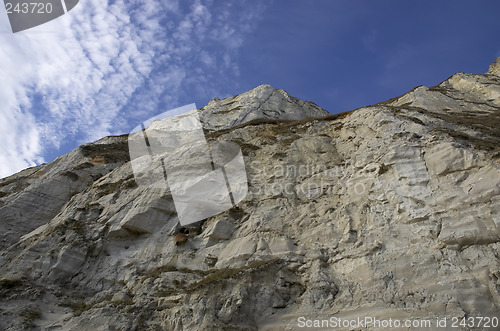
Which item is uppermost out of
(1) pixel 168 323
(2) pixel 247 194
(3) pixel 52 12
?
(3) pixel 52 12

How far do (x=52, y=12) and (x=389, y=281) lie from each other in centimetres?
1613

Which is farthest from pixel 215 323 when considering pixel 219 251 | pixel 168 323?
pixel 219 251

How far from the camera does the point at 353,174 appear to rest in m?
16.2

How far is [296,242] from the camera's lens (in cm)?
1403

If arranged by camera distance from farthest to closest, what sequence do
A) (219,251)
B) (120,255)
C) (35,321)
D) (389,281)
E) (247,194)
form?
(247,194) < (120,255) < (219,251) < (35,321) < (389,281)

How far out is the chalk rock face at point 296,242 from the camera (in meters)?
11.1

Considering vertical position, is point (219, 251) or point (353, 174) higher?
point (353, 174)

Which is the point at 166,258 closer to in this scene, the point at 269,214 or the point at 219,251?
the point at 219,251

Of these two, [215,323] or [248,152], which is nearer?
[215,323]

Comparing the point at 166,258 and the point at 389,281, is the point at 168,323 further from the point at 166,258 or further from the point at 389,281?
the point at 389,281

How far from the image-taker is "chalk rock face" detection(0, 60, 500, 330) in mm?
11078

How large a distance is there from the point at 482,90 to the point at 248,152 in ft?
77.5

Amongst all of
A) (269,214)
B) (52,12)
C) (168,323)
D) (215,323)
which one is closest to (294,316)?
(215,323)

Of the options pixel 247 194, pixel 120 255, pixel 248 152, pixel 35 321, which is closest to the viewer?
pixel 35 321
